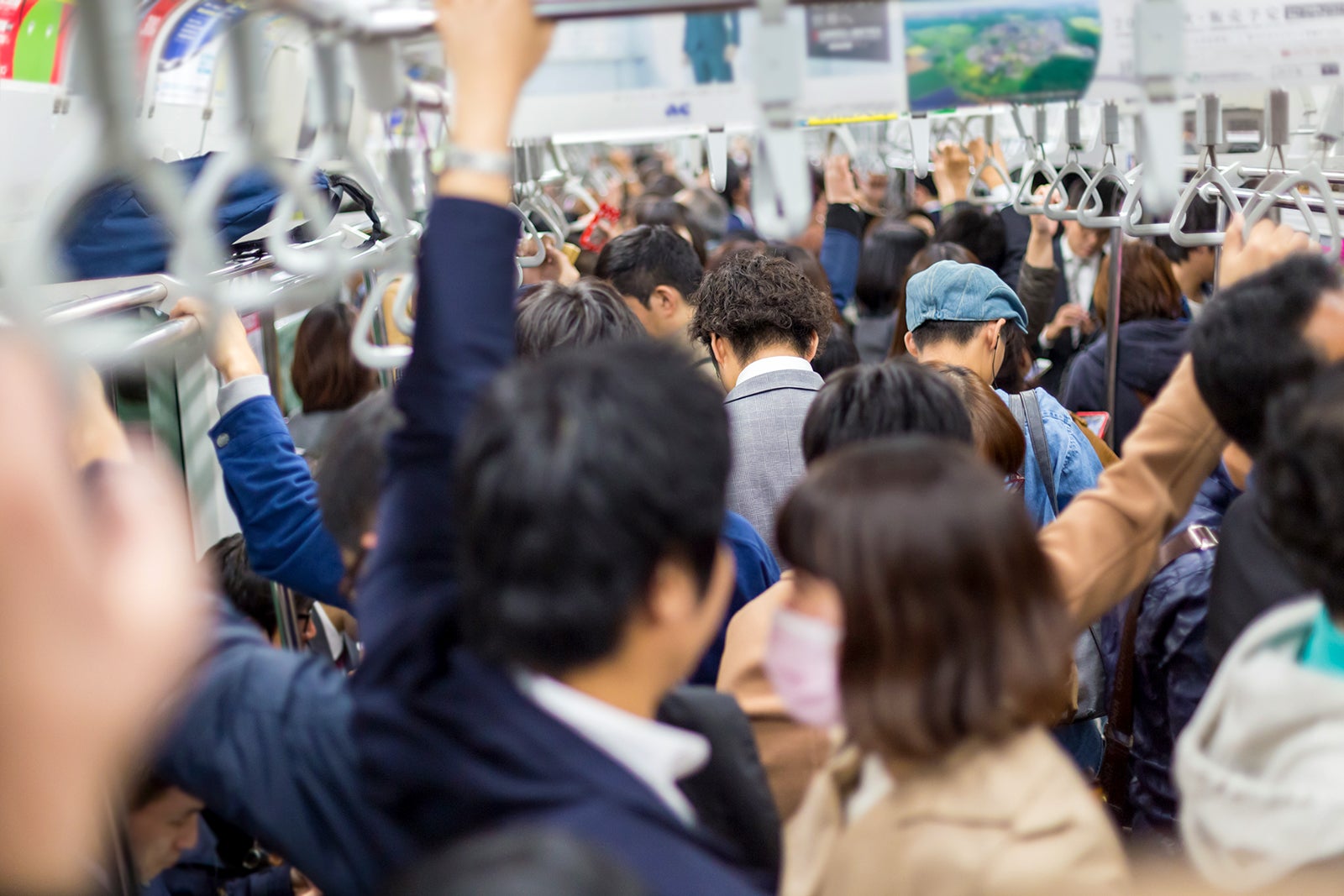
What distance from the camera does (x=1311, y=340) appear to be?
4.61ft

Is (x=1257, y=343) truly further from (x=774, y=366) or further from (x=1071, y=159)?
(x=1071, y=159)

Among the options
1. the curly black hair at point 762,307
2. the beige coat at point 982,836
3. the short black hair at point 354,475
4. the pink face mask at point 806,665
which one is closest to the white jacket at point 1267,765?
the beige coat at point 982,836

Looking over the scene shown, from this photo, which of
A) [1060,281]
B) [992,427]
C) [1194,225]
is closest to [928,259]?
[1194,225]

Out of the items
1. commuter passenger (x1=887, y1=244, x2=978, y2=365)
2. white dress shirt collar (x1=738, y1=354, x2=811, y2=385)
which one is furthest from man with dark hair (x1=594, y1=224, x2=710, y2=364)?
white dress shirt collar (x1=738, y1=354, x2=811, y2=385)

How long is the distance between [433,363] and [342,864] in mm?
497

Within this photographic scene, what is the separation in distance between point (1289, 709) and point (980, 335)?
187cm

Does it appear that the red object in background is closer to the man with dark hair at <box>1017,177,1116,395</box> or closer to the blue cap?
the man with dark hair at <box>1017,177,1116,395</box>

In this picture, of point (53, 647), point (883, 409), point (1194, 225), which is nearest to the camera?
point (53, 647)

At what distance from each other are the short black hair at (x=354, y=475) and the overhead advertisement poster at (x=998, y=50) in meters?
0.82

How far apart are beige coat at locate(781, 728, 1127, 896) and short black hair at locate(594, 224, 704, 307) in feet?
9.01

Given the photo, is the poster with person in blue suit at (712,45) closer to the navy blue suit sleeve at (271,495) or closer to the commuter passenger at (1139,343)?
the navy blue suit sleeve at (271,495)

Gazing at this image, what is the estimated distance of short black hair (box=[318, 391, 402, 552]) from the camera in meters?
1.60

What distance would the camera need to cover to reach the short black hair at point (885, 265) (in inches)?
198

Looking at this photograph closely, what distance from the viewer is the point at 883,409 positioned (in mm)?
1832
